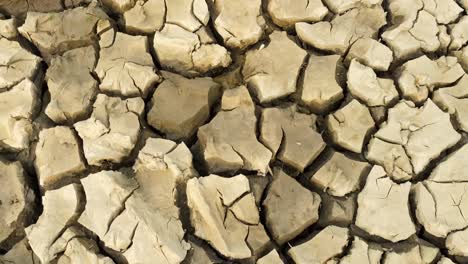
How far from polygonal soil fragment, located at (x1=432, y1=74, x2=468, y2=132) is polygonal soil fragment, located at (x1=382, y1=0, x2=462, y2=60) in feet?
0.57

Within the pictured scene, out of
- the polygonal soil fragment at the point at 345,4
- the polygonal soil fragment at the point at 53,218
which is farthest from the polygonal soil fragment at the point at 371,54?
the polygonal soil fragment at the point at 53,218

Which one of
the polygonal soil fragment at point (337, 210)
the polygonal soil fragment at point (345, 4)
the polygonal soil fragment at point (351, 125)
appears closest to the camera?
the polygonal soil fragment at point (337, 210)

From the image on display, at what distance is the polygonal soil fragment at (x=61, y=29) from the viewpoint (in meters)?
2.10

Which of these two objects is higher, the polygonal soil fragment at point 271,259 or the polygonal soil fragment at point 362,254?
the polygonal soil fragment at point 362,254

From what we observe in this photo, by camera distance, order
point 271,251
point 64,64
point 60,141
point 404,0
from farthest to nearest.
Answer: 1. point 404,0
2. point 64,64
3. point 60,141
4. point 271,251

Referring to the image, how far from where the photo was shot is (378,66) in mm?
2055

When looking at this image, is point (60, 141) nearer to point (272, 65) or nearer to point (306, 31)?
point (272, 65)

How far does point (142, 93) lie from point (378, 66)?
2.79 feet

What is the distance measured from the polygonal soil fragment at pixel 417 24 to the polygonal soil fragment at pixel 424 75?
0.06 m

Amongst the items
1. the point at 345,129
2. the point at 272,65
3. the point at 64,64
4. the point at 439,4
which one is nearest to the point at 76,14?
the point at 64,64

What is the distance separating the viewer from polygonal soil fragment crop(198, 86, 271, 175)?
1.86 metres

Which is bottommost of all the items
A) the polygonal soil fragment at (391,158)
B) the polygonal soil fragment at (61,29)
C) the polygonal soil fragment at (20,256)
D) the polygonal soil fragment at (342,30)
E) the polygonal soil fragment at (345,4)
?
the polygonal soil fragment at (20,256)

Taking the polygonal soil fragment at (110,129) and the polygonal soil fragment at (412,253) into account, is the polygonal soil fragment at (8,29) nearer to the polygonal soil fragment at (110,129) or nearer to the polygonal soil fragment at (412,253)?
the polygonal soil fragment at (110,129)

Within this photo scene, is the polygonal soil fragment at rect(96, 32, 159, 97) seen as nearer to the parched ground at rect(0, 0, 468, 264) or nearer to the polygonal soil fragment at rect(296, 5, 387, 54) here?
the parched ground at rect(0, 0, 468, 264)
